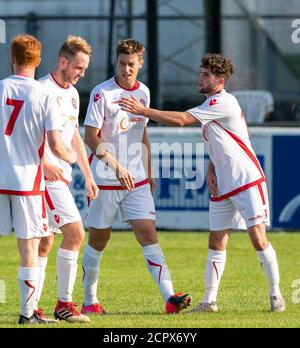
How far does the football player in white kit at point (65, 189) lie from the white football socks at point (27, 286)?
11.3 inches

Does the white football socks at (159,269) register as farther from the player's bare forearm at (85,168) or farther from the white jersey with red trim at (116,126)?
the player's bare forearm at (85,168)

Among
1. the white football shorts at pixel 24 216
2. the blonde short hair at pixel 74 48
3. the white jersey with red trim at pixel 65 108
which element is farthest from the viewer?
the white jersey with red trim at pixel 65 108

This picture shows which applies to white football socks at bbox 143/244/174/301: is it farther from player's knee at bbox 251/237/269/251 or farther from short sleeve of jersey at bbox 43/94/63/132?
short sleeve of jersey at bbox 43/94/63/132

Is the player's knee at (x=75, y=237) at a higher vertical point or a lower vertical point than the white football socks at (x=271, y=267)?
higher

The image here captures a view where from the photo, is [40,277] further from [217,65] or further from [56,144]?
[217,65]

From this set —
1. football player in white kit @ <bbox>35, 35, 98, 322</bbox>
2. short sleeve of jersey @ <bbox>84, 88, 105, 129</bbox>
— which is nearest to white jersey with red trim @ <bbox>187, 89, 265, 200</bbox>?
short sleeve of jersey @ <bbox>84, 88, 105, 129</bbox>

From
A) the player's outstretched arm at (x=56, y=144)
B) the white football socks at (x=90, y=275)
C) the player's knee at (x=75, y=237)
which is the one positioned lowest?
the white football socks at (x=90, y=275)

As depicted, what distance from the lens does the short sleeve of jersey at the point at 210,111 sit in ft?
34.1

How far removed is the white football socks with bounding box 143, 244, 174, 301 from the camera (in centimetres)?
1038

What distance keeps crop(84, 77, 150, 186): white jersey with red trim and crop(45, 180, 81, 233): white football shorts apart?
26.4 inches

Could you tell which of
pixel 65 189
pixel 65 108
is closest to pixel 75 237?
pixel 65 189

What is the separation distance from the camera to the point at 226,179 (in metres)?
10.5

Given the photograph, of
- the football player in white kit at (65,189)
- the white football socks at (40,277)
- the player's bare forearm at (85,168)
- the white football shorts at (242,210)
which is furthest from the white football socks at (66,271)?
the white football shorts at (242,210)
